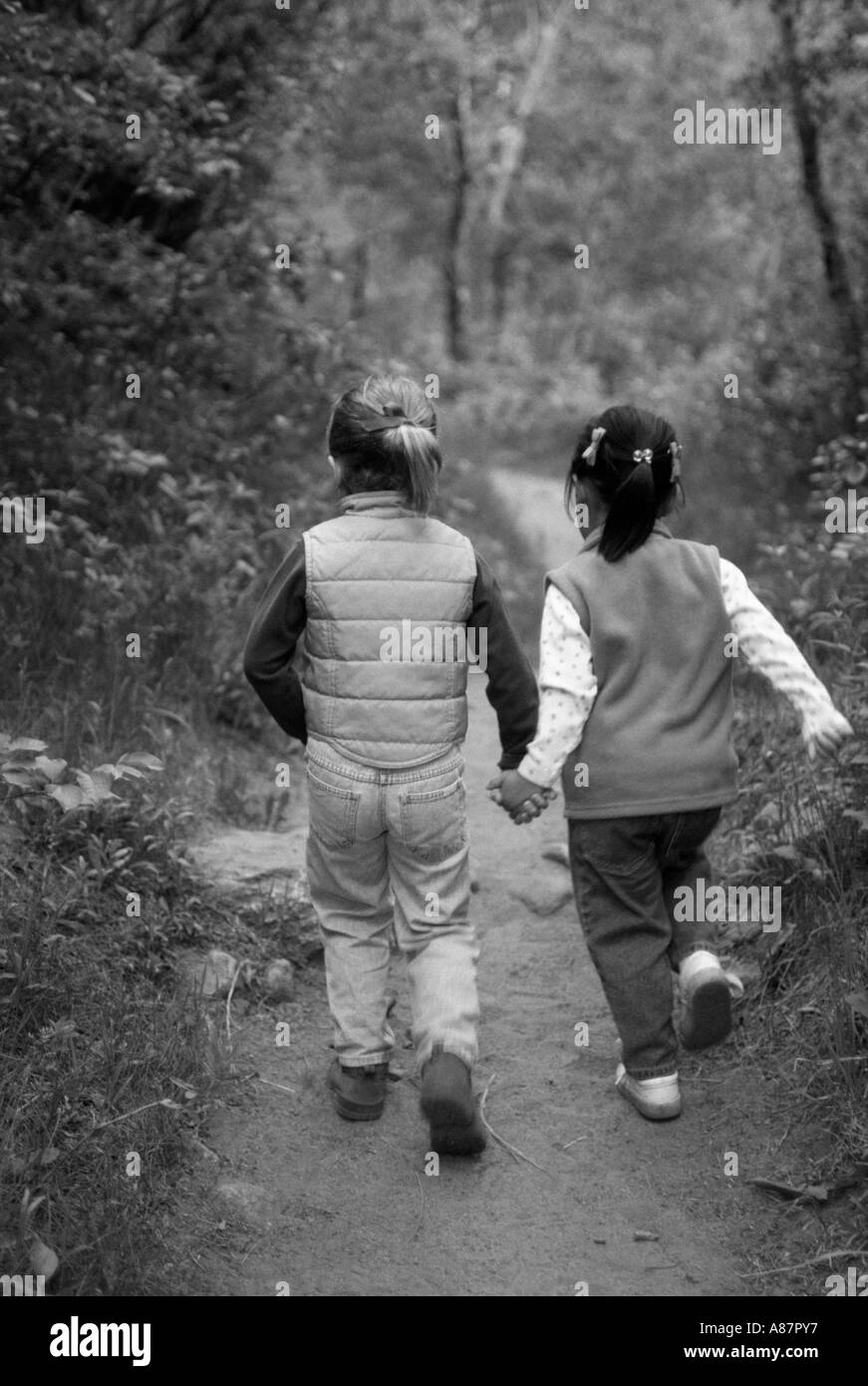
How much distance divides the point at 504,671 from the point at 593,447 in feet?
2.03

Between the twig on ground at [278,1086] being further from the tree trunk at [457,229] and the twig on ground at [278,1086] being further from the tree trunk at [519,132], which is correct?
the tree trunk at [519,132]

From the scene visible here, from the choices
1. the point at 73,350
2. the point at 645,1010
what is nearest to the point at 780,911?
the point at 645,1010

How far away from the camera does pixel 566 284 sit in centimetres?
2939

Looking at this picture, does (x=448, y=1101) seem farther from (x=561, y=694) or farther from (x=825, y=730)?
(x=825, y=730)

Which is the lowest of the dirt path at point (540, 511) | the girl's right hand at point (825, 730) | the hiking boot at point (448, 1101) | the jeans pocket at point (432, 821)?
the hiking boot at point (448, 1101)

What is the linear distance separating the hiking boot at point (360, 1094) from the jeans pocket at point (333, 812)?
0.62 m

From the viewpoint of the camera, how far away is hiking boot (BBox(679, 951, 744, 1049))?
3.52 m

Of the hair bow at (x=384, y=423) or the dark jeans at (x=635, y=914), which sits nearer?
the hair bow at (x=384, y=423)

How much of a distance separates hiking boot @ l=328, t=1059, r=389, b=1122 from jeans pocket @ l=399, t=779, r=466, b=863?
607 millimetres

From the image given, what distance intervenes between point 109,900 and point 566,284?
2723 centimetres

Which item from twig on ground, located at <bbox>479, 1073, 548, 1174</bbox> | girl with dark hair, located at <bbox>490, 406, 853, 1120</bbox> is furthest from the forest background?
twig on ground, located at <bbox>479, 1073, 548, 1174</bbox>

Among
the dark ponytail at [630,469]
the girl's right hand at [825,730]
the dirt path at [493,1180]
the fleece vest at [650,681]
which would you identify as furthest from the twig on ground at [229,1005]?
the girl's right hand at [825,730]

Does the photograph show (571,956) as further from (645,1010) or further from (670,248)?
(670,248)

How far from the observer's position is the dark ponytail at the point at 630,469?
11.6ft
